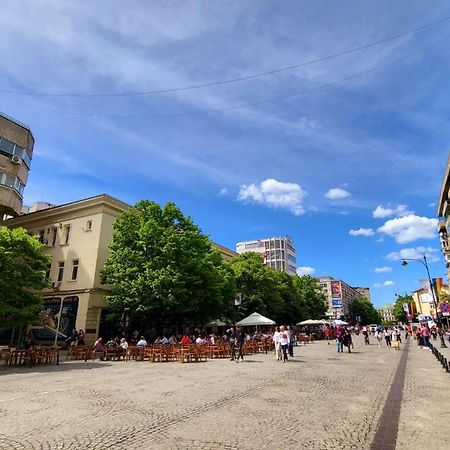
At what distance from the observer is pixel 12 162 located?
30.6 meters

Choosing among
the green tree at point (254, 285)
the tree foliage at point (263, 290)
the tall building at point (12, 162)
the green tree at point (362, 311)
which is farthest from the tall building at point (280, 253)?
the tall building at point (12, 162)

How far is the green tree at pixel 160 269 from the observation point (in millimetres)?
25984

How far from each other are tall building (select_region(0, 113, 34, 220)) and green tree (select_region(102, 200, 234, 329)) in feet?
29.8

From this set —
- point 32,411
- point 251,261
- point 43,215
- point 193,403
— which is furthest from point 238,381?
point 251,261

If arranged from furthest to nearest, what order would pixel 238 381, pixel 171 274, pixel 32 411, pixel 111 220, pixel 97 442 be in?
pixel 111 220
pixel 171 274
pixel 238 381
pixel 32 411
pixel 97 442

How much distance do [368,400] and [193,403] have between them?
14.5ft

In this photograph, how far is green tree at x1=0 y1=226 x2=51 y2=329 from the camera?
61.8 feet

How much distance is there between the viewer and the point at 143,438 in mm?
6199

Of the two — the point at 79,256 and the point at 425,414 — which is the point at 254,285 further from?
the point at 425,414

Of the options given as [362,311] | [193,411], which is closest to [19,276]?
[193,411]

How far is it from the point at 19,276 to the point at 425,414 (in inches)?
748

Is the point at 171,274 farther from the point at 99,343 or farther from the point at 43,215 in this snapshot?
the point at 43,215

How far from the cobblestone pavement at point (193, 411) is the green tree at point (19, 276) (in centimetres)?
582

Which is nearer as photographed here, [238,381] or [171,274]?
[238,381]
